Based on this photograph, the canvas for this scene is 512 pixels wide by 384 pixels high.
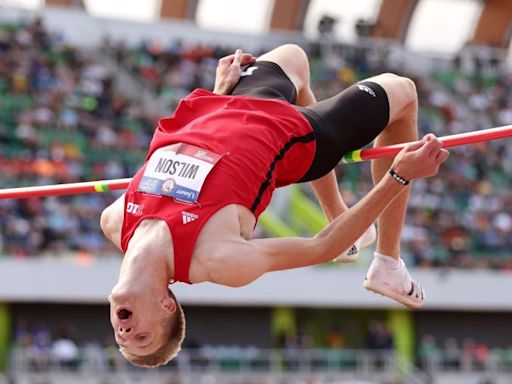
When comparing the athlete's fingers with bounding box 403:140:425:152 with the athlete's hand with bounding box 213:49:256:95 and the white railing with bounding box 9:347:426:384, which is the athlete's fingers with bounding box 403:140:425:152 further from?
the white railing with bounding box 9:347:426:384

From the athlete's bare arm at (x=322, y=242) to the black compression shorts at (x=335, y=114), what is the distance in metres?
0.42

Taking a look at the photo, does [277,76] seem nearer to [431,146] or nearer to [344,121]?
[344,121]

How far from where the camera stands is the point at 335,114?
5.56 meters

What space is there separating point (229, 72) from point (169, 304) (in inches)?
48.4

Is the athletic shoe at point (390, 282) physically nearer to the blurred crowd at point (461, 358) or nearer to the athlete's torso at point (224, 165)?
the athlete's torso at point (224, 165)

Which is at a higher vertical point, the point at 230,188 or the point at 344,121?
the point at 344,121

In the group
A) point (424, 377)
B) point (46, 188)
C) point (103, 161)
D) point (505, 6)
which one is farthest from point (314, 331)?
point (46, 188)

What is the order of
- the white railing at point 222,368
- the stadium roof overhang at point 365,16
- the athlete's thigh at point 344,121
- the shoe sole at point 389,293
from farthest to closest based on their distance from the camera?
the stadium roof overhang at point 365,16, the white railing at point 222,368, the shoe sole at point 389,293, the athlete's thigh at point 344,121

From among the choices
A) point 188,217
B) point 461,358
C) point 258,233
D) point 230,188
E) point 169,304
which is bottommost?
point 461,358

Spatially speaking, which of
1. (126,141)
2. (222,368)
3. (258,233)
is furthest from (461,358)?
(126,141)

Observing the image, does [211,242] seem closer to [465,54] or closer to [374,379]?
[374,379]

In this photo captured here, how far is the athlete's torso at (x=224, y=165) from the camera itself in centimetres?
502

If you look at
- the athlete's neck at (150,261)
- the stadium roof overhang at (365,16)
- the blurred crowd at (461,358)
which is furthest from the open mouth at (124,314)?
the stadium roof overhang at (365,16)

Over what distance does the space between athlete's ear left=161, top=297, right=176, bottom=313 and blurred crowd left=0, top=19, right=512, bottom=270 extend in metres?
11.0
